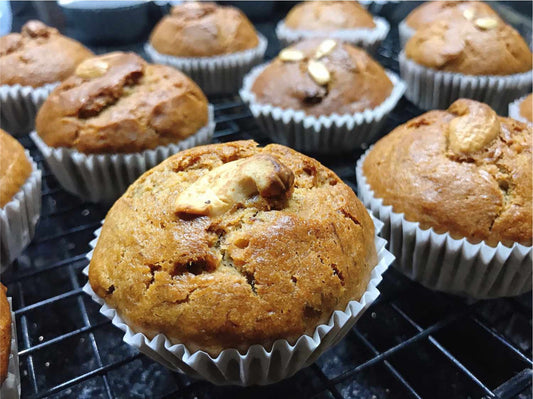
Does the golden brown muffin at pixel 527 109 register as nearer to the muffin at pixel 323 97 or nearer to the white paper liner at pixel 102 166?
the muffin at pixel 323 97

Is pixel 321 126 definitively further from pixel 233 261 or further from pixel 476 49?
pixel 233 261

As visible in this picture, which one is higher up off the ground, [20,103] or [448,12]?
[448,12]

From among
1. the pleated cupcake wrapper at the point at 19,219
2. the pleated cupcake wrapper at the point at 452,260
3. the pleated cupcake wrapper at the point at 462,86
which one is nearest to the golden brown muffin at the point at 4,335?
the pleated cupcake wrapper at the point at 19,219

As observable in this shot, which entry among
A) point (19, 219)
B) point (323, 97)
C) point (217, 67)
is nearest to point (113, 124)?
point (19, 219)

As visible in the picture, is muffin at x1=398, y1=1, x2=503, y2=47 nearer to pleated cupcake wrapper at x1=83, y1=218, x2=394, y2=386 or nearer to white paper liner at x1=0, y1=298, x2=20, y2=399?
pleated cupcake wrapper at x1=83, y1=218, x2=394, y2=386

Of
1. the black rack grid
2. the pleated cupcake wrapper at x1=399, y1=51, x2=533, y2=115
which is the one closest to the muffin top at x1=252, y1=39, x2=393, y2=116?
the pleated cupcake wrapper at x1=399, y1=51, x2=533, y2=115

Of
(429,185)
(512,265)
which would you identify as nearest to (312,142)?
(429,185)

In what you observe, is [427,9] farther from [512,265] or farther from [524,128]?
[512,265]

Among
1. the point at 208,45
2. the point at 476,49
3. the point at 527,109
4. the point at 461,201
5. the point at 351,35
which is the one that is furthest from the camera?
the point at 351,35
